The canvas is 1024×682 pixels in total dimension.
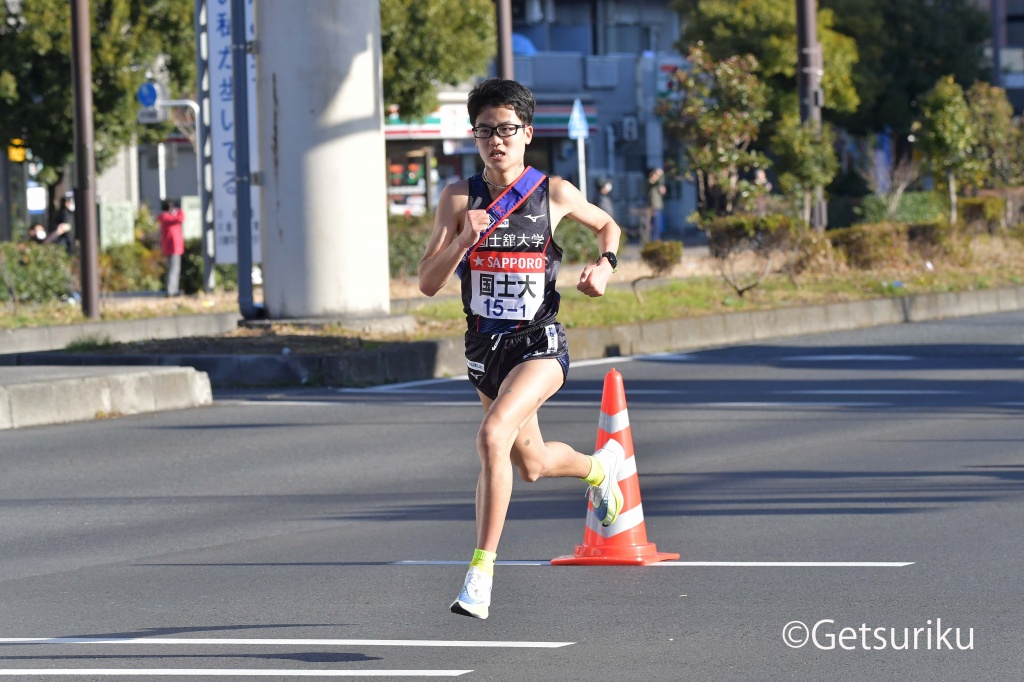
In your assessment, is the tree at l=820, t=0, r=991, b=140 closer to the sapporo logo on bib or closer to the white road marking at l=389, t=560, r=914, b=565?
the white road marking at l=389, t=560, r=914, b=565

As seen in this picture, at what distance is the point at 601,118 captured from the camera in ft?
193

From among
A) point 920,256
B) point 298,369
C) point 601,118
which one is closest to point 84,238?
point 298,369

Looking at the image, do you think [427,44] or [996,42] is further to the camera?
[996,42]

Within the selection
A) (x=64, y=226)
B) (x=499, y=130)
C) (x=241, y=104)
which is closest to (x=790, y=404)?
(x=499, y=130)

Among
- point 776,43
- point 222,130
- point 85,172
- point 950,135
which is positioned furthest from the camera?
point 776,43

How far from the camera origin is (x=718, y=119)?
2888 cm

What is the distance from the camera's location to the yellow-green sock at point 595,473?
23.2ft

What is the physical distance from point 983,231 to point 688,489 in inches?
793

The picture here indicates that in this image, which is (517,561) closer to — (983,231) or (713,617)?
(713,617)

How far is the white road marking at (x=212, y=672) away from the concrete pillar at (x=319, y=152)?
1204 centimetres

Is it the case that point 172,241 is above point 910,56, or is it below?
below

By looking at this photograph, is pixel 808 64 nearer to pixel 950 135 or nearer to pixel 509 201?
pixel 950 135

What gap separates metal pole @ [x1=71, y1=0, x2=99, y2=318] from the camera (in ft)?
67.4

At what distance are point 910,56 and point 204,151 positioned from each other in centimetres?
3263
